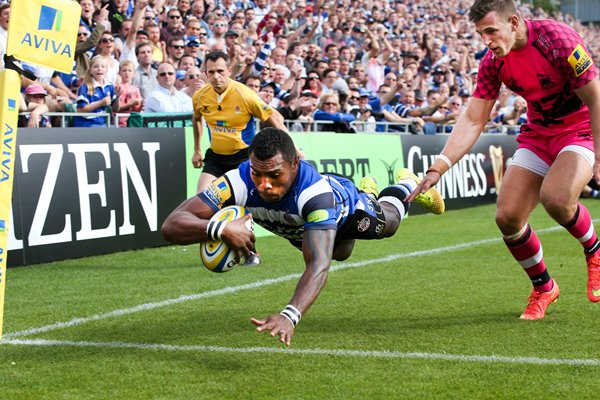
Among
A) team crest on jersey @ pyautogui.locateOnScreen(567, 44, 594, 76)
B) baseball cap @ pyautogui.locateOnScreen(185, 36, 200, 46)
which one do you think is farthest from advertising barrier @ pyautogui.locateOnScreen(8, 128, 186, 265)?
A: team crest on jersey @ pyautogui.locateOnScreen(567, 44, 594, 76)

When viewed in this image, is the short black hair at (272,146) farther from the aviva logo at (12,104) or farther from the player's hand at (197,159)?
the player's hand at (197,159)

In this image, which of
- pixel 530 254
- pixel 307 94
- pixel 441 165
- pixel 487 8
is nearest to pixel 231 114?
pixel 441 165

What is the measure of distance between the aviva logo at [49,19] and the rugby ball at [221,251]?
1743 mm

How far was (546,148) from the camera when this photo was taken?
688 cm

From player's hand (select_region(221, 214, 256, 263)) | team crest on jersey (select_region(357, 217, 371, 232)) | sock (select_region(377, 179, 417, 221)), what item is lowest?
sock (select_region(377, 179, 417, 221))

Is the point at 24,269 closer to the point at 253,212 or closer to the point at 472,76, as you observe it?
the point at 253,212

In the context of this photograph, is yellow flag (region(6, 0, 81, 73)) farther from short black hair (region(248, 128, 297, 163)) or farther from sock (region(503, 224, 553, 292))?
sock (region(503, 224, 553, 292))

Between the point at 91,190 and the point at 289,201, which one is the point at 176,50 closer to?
the point at 91,190

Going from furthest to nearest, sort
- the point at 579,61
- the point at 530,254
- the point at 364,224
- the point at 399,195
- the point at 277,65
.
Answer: the point at 277,65 → the point at 399,195 → the point at 530,254 → the point at 364,224 → the point at 579,61

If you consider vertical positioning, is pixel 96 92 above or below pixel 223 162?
above

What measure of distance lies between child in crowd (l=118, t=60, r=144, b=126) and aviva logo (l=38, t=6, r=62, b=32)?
22.2ft

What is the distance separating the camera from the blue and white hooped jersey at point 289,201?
5668 mm

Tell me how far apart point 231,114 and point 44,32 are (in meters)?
4.37

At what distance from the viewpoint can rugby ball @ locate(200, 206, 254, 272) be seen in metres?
5.48
